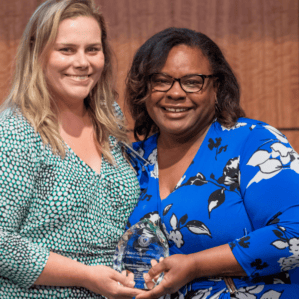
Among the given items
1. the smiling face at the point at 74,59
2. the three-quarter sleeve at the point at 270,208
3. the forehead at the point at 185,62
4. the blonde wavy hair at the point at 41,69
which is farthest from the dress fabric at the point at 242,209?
the smiling face at the point at 74,59

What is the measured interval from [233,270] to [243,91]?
115cm

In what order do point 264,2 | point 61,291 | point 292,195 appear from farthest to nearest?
point 264,2 → point 61,291 → point 292,195

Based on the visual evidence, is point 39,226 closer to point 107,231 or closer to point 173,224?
point 107,231

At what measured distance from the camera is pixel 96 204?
1.32 metres

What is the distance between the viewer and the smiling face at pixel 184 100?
53.3 inches

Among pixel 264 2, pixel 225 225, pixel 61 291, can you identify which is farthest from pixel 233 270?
pixel 264 2

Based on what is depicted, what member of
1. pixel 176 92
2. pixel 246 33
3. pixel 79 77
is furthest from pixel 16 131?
pixel 246 33

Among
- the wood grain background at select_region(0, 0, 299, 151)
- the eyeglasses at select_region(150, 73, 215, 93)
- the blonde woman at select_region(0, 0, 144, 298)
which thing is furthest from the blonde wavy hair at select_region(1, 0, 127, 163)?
the wood grain background at select_region(0, 0, 299, 151)

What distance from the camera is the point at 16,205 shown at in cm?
119

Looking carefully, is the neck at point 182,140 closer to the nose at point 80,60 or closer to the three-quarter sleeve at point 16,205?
the nose at point 80,60

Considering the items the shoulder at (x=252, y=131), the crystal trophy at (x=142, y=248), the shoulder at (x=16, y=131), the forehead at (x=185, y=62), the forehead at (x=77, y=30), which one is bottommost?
the crystal trophy at (x=142, y=248)

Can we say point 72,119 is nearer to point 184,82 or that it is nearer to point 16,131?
point 16,131

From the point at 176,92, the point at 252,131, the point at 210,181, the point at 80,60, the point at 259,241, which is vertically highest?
the point at 80,60

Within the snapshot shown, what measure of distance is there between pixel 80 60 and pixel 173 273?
715 millimetres
